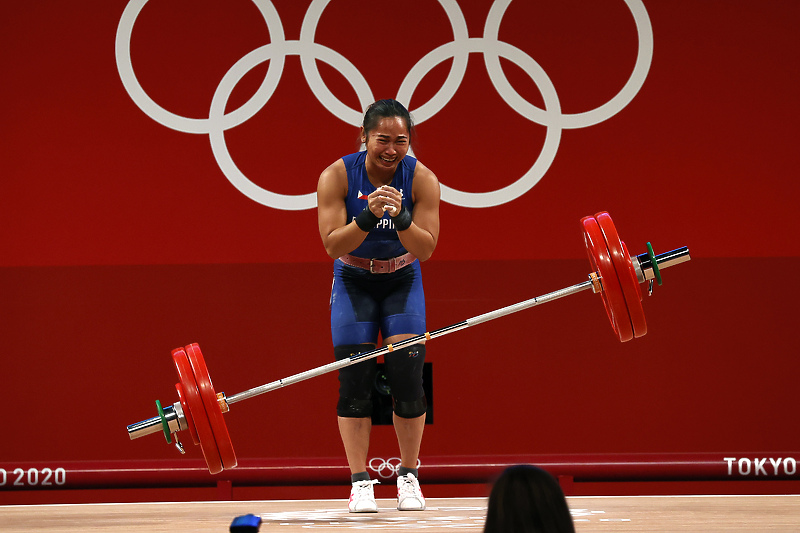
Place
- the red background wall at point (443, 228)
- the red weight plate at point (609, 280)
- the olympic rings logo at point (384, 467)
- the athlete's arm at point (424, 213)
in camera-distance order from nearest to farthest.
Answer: the red weight plate at point (609, 280) → the athlete's arm at point (424, 213) → the olympic rings logo at point (384, 467) → the red background wall at point (443, 228)

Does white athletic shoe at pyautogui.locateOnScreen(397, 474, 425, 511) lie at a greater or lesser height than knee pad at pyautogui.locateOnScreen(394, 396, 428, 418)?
lesser

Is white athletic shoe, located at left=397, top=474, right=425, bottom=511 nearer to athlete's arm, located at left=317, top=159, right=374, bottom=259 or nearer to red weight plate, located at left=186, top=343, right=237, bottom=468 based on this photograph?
red weight plate, located at left=186, top=343, right=237, bottom=468

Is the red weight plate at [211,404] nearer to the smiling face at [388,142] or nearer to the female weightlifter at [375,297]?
the female weightlifter at [375,297]

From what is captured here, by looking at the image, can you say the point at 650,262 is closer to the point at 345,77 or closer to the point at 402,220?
the point at 402,220

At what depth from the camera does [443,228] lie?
3.97 metres

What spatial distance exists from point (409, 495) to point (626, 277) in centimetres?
103

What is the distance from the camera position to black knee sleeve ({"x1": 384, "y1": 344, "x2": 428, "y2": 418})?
2.81m

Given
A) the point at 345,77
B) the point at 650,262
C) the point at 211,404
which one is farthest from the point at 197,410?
the point at 345,77

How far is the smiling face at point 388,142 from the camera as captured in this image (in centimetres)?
269

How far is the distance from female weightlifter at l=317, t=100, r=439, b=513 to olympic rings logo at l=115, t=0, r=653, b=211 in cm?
114

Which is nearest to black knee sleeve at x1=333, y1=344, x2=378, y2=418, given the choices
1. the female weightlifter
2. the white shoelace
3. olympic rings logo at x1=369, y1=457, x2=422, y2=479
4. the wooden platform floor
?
the female weightlifter

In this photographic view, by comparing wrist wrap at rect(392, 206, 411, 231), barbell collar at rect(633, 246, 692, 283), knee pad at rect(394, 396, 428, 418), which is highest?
wrist wrap at rect(392, 206, 411, 231)

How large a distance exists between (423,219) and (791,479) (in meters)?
2.11

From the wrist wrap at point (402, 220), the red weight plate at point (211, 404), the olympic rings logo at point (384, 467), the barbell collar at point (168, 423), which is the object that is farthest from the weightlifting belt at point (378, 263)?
the olympic rings logo at point (384, 467)
